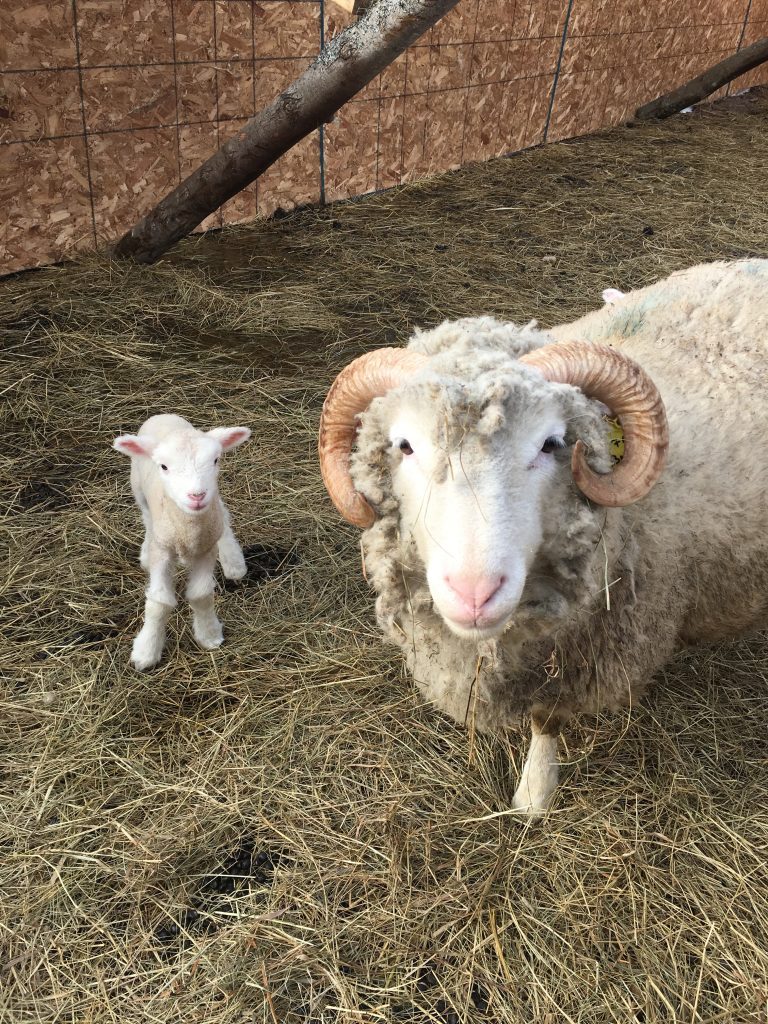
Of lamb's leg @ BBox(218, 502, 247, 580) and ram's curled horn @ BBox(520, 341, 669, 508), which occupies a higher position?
ram's curled horn @ BBox(520, 341, 669, 508)

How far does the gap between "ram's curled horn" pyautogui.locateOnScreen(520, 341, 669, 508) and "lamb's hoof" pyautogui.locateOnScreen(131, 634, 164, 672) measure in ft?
5.91

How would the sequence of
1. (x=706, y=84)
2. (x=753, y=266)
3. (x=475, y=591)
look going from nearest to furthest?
(x=475, y=591) → (x=753, y=266) → (x=706, y=84)

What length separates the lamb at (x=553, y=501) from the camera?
1.75 meters

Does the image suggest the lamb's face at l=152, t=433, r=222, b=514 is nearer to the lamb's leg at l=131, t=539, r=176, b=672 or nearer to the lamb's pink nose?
the lamb's leg at l=131, t=539, r=176, b=672

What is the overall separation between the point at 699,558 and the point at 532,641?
0.72 meters

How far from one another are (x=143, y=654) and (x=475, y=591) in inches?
68.6

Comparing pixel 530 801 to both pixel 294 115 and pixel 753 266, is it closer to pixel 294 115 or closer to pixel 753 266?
pixel 753 266

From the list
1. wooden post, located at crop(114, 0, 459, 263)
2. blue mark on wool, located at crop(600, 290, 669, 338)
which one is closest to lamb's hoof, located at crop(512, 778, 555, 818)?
blue mark on wool, located at crop(600, 290, 669, 338)

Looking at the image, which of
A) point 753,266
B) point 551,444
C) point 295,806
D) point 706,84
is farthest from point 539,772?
point 706,84

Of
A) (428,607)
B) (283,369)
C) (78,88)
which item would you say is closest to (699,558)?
(428,607)

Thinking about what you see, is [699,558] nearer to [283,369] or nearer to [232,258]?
[283,369]

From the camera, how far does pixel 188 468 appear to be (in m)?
2.54

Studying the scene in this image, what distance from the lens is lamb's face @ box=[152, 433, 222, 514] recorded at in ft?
8.25

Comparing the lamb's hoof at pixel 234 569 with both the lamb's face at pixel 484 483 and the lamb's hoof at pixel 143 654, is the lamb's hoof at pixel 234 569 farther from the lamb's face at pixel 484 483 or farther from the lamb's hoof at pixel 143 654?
the lamb's face at pixel 484 483
